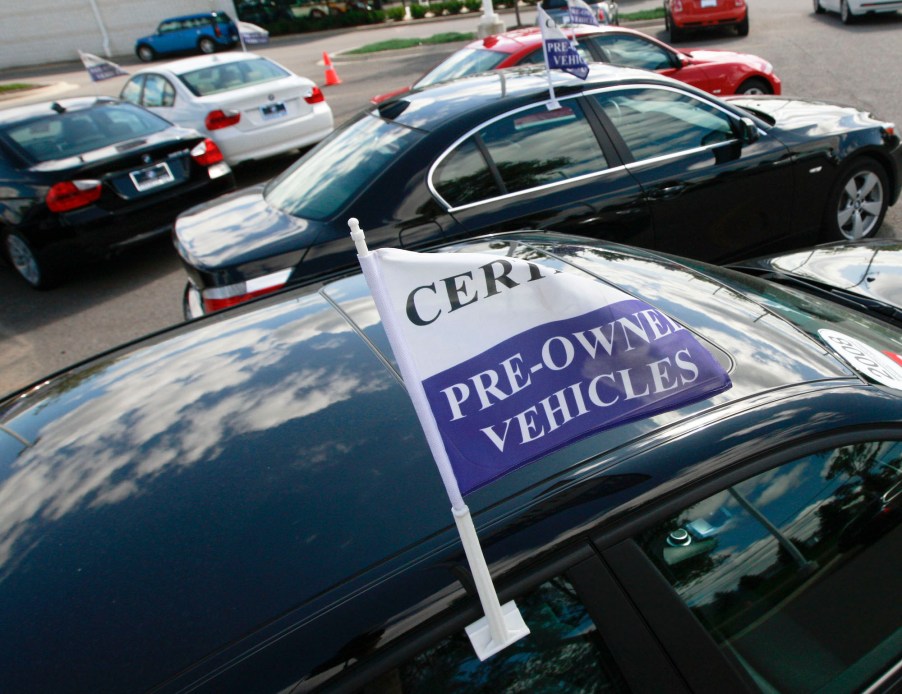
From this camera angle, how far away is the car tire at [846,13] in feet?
52.2

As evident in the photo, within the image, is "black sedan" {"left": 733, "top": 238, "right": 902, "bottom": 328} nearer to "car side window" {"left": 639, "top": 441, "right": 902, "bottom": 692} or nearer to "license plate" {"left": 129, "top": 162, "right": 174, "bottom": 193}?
"car side window" {"left": 639, "top": 441, "right": 902, "bottom": 692}

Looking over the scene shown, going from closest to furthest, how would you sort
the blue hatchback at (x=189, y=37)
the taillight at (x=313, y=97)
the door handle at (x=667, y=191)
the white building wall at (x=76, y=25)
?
the door handle at (x=667, y=191), the taillight at (x=313, y=97), the blue hatchback at (x=189, y=37), the white building wall at (x=76, y=25)

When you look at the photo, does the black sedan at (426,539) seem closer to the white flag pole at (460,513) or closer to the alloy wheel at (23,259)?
the white flag pole at (460,513)

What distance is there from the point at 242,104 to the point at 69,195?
298 cm

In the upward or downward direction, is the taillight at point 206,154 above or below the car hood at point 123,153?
below

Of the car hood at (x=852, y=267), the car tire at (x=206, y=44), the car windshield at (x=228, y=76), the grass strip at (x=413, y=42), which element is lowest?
the grass strip at (x=413, y=42)

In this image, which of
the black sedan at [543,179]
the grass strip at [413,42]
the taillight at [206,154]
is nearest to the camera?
the black sedan at [543,179]

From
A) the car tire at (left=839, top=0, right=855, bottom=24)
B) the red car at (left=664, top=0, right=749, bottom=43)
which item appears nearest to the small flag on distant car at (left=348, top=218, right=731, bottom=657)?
the red car at (left=664, top=0, right=749, bottom=43)

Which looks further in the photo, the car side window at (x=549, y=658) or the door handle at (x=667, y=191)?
the door handle at (x=667, y=191)

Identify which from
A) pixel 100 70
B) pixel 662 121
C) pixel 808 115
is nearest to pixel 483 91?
pixel 662 121

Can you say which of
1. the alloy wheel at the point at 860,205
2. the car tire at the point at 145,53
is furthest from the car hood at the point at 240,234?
the car tire at the point at 145,53

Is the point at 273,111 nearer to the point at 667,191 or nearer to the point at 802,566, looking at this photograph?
the point at 667,191

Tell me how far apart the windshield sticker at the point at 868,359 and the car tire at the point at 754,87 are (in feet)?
24.2

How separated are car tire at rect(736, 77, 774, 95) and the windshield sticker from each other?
7.36m
